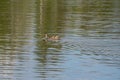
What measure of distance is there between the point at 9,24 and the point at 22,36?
3.90 meters

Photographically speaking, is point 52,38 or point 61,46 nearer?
point 61,46

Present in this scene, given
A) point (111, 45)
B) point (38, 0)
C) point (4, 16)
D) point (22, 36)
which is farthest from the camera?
point (38, 0)

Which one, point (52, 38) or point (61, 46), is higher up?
point (52, 38)

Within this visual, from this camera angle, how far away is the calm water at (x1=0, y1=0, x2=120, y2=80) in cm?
1702

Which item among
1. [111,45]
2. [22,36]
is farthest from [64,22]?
[111,45]

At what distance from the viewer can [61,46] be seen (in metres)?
20.9

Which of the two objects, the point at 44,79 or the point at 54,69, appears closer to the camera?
the point at 44,79

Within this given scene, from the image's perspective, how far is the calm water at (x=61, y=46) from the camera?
55.8 ft

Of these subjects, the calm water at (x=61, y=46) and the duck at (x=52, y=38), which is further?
the duck at (x=52, y=38)

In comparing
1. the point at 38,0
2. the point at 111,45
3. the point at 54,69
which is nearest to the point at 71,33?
the point at 111,45

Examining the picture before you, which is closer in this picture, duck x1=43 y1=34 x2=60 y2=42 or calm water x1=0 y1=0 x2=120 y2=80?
calm water x1=0 y1=0 x2=120 y2=80

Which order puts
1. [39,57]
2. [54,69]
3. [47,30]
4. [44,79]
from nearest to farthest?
[44,79]
[54,69]
[39,57]
[47,30]

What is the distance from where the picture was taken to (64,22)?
2792 cm

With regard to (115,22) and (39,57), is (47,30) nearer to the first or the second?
(115,22)
